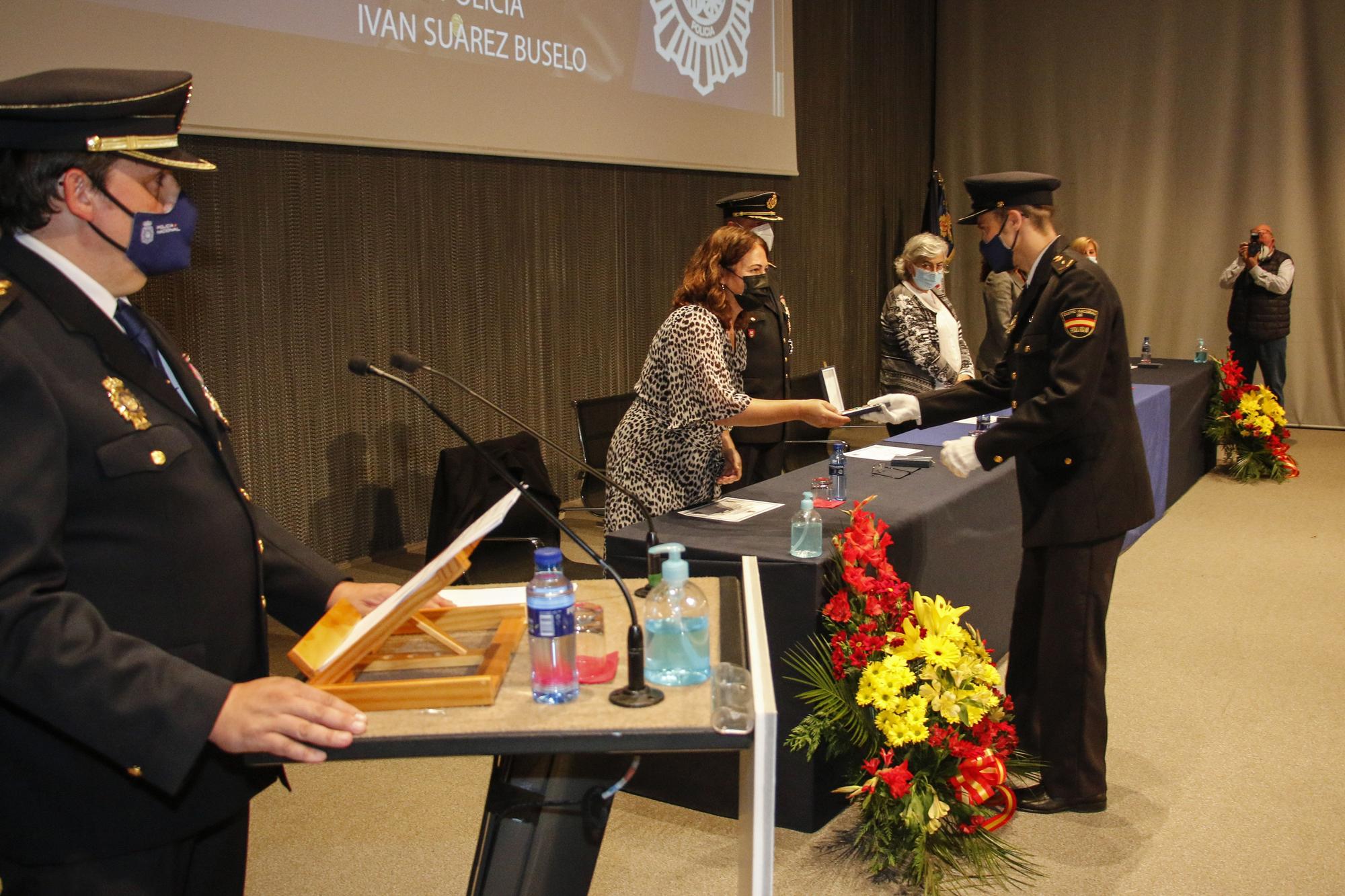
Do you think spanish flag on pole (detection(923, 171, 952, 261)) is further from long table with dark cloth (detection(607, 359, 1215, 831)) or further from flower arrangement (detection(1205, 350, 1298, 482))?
long table with dark cloth (detection(607, 359, 1215, 831))

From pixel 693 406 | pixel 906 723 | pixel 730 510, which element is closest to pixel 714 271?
pixel 693 406

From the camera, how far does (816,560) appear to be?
101 inches

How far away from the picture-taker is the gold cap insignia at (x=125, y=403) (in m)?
1.19

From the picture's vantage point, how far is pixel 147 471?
1.19 m

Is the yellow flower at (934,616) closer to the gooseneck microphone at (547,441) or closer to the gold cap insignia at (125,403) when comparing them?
the gooseneck microphone at (547,441)

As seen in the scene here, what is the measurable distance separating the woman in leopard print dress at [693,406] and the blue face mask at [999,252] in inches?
24.4

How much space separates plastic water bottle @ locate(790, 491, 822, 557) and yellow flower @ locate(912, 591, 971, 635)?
0.26m

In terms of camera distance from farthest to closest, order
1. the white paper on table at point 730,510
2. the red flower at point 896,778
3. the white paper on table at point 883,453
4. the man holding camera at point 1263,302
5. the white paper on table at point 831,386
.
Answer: the man holding camera at point 1263,302
the white paper on table at point 883,453
the white paper on table at point 831,386
the white paper on table at point 730,510
the red flower at point 896,778

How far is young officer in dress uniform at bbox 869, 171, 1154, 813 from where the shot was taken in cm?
261

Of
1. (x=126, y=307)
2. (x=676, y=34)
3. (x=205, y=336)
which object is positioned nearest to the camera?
(x=126, y=307)

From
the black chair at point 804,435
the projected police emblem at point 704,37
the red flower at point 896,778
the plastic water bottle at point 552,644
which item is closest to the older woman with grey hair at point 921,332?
the black chair at point 804,435

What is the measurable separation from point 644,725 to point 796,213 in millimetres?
7497

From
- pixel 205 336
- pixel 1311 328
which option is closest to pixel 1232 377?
pixel 1311 328

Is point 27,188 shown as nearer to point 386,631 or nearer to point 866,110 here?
point 386,631
